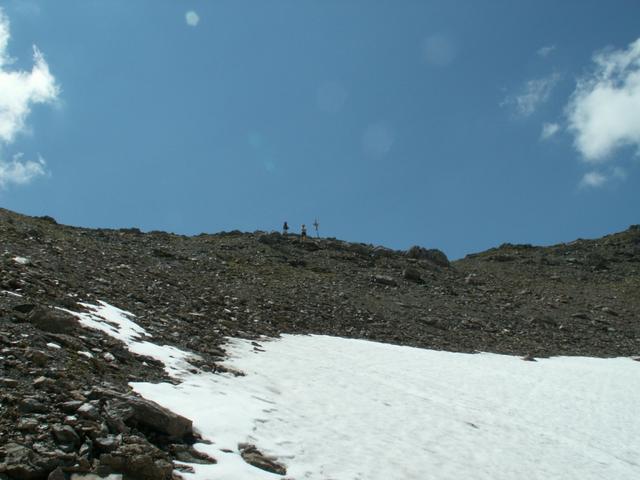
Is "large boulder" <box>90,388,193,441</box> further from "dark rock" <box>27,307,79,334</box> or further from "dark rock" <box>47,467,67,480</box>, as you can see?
"dark rock" <box>27,307,79,334</box>

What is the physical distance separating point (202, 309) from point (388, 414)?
991 cm

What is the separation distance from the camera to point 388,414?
1279cm

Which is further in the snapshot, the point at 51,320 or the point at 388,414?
the point at 388,414

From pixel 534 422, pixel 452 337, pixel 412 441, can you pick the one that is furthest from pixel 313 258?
pixel 412 441

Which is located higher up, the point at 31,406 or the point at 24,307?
the point at 24,307

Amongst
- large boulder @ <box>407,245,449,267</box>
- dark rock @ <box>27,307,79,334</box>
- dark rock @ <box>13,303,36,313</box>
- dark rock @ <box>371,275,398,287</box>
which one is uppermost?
large boulder @ <box>407,245,449,267</box>

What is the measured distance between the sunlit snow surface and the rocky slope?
3.12 ft

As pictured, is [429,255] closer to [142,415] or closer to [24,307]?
[24,307]

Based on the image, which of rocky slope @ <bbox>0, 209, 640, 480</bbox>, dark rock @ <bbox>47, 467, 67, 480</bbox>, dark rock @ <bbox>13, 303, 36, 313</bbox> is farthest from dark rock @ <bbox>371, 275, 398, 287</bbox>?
dark rock @ <bbox>47, 467, 67, 480</bbox>

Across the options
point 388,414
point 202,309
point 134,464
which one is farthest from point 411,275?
point 134,464

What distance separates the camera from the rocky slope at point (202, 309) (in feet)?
22.9

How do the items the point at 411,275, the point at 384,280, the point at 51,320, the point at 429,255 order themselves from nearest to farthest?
the point at 51,320, the point at 384,280, the point at 411,275, the point at 429,255

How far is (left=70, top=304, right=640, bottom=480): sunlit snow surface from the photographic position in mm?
9297

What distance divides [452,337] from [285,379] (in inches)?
633
